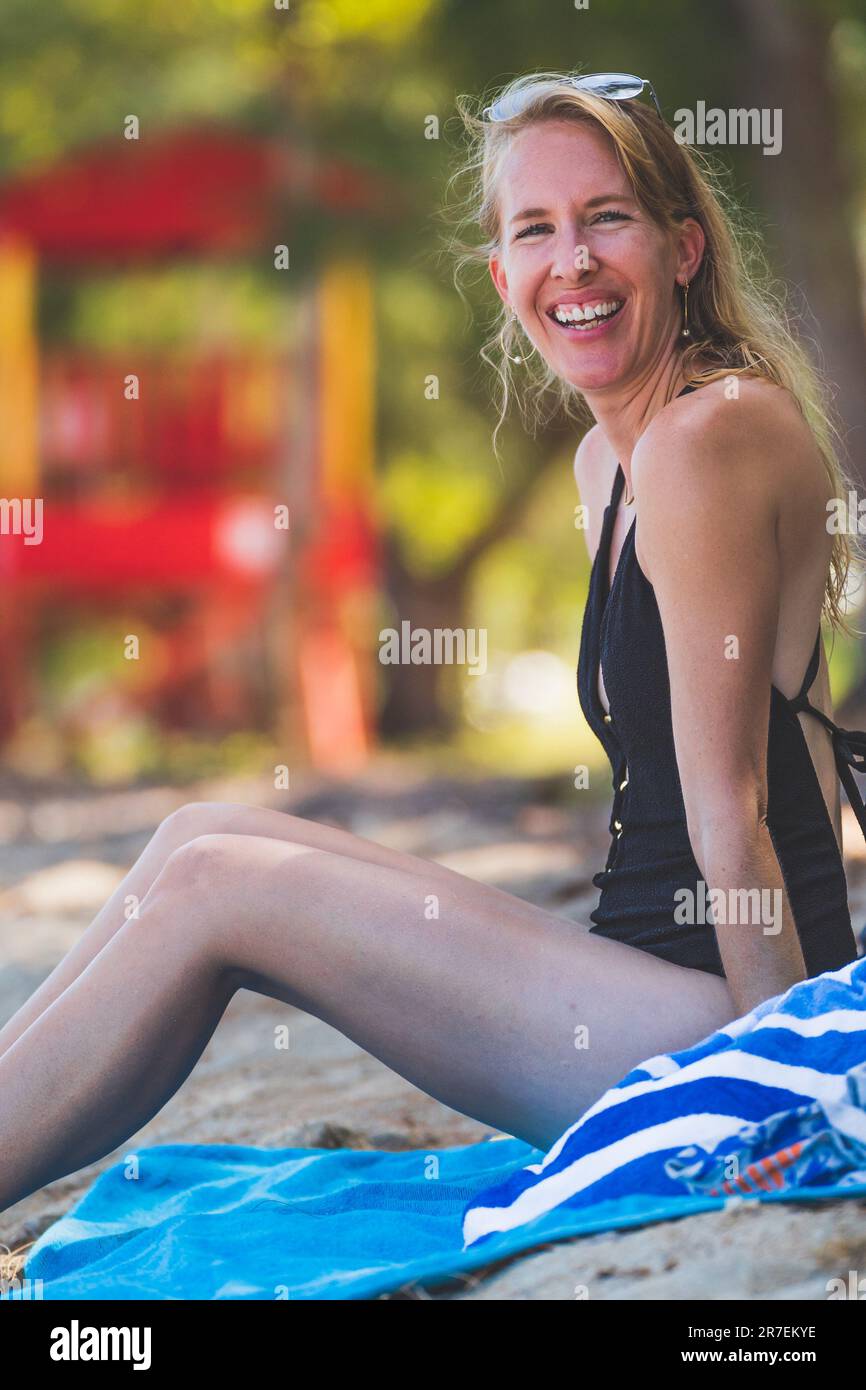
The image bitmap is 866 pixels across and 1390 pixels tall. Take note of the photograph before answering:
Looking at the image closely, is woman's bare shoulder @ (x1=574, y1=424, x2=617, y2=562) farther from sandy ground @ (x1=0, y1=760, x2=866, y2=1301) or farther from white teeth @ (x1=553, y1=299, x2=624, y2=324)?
sandy ground @ (x1=0, y1=760, x2=866, y2=1301)

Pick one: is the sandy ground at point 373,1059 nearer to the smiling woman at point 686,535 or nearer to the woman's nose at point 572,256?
the smiling woman at point 686,535

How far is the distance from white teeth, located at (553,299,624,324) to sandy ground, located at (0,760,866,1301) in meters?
1.23

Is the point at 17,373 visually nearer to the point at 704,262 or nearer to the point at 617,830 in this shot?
the point at 704,262

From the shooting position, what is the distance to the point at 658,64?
26.6 feet

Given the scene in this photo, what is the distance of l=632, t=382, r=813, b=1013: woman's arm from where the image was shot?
2113 mm

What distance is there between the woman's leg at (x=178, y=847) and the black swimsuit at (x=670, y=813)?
305mm

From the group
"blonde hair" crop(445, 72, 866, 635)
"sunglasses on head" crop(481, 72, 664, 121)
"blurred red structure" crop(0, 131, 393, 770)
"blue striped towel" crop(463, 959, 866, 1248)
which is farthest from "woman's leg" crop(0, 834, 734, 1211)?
"blurred red structure" crop(0, 131, 393, 770)

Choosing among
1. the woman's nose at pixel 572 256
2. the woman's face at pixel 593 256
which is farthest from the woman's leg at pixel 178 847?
the woman's nose at pixel 572 256

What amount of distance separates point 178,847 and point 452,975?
537 millimetres

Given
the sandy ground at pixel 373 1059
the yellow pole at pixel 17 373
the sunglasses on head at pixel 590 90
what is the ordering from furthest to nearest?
the yellow pole at pixel 17 373
the sunglasses on head at pixel 590 90
the sandy ground at pixel 373 1059

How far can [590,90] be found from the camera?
2.36m

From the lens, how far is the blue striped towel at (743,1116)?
196 centimetres

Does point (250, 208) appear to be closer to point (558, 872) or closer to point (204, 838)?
point (558, 872)
